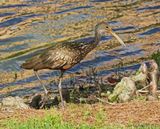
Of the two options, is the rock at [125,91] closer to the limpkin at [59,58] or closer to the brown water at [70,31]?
the limpkin at [59,58]

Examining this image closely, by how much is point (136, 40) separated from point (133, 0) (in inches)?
284

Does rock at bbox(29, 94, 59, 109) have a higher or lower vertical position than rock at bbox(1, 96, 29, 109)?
lower

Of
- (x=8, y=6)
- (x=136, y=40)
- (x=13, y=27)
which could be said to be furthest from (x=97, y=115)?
(x=8, y=6)

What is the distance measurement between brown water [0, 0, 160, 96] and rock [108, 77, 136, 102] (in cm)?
424

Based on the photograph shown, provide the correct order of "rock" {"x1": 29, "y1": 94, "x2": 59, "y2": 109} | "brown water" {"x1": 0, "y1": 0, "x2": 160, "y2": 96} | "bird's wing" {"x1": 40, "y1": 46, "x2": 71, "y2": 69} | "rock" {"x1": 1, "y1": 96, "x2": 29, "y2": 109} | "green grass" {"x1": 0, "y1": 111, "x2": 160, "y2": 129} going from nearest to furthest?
"green grass" {"x1": 0, "y1": 111, "x2": 160, "y2": 129} → "bird's wing" {"x1": 40, "y1": 46, "x2": 71, "y2": 69} → "rock" {"x1": 1, "y1": 96, "x2": 29, "y2": 109} → "rock" {"x1": 29, "y1": 94, "x2": 59, "y2": 109} → "brown water" {"x1": 0, "y1": 0, "x2": 160, "y2": 96}

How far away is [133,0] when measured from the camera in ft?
101

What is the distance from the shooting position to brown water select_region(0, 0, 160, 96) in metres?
20.6

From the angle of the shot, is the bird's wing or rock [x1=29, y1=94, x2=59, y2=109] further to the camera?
rock [x1=29, y1=94, x2=59, y2=109]

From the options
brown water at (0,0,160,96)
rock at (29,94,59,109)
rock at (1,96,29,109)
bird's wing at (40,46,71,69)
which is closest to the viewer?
bird's wing at (40,46,71,69)

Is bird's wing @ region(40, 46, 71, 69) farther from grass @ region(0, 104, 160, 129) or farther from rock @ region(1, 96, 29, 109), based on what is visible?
grass @ region(0, 104, 160, 129)

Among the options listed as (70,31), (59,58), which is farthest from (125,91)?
(70,31)

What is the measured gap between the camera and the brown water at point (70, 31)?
67.7ft

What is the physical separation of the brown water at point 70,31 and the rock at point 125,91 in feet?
13.9

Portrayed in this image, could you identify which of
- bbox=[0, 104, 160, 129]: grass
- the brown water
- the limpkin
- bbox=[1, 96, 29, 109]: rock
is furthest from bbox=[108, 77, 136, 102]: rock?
the brown water
